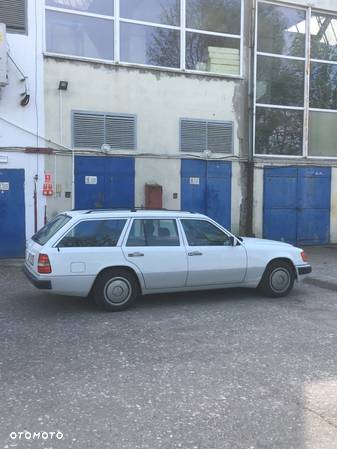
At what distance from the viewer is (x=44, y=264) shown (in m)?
6.96

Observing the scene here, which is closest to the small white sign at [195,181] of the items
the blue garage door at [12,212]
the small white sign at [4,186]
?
the blue garage door at [12,212]

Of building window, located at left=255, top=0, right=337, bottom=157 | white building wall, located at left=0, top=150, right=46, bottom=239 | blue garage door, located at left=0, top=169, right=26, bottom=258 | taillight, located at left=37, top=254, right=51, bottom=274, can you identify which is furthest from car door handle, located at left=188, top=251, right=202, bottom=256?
building window, located at left=255, top=0, right=337, bottom=157

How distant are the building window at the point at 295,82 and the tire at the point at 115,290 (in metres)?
8.54

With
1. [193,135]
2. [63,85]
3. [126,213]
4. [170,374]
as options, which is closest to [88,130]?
[63,85]

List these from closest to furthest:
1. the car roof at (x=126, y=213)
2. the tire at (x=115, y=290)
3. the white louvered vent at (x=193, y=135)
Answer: the tire at (x=115, y=290) < the car roof at (x=126, y=213) < the white louvered vent at (x=193, y=135)

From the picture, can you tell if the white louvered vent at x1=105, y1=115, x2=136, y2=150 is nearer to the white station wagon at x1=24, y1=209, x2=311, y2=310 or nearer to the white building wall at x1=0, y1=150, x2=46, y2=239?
the white building wall at x1=0, y1=150, x2=46, y2=239

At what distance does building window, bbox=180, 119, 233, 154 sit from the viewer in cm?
1395

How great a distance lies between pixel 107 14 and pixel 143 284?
8.43m

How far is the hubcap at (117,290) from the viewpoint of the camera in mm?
7293

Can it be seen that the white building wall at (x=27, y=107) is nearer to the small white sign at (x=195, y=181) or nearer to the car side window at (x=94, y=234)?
the small white sign at (x=195, y=181)

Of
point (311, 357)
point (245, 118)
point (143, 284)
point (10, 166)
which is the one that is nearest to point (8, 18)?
point (10, 166)

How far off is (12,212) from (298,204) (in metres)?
8.40

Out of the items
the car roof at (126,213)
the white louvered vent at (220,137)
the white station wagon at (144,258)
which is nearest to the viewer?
the white station wagon at (144,258)

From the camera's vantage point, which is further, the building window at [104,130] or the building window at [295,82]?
the building window at [295,82]
